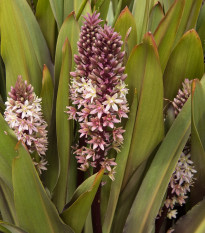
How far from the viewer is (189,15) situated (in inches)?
48.8

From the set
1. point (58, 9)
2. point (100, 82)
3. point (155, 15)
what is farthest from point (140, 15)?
point (100, 82)

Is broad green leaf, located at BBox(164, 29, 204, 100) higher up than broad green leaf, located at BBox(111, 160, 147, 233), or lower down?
higher up

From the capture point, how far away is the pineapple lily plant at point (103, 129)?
0.77m

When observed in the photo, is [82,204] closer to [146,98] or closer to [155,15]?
[146,98]

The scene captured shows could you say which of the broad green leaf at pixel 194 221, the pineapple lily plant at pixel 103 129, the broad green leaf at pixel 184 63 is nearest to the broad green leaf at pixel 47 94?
the pineapple lily plant at pixel 103 129

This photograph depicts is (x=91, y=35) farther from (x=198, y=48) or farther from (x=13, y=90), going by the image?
(x=198, y=48)

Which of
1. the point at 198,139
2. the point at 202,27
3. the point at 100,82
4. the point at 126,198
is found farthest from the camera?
the point at 202,27

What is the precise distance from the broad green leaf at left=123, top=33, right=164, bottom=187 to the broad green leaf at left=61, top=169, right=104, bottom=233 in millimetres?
169

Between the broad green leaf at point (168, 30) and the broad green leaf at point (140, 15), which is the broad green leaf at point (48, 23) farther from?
the broad green leaf at point (168, 30)

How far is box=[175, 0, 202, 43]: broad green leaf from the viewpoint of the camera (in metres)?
1.22

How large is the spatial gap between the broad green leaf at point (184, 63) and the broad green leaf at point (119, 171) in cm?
24

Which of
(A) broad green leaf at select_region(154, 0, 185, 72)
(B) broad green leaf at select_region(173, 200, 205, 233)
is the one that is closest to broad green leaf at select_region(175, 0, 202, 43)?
(A) broad green leaf at select_region(154, 0, 185, 72)

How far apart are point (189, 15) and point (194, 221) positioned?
708mm

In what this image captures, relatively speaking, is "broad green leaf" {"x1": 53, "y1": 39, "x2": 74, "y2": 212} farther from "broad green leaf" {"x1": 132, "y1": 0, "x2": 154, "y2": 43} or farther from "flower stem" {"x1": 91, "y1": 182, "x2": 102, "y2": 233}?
"broad green leaf" {"x1": 132, "y1": 0, "x2": 154, "y2": 43}
